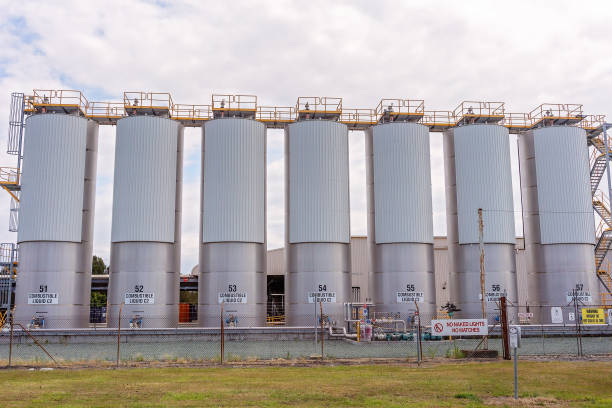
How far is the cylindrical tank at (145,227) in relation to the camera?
43.9 metres

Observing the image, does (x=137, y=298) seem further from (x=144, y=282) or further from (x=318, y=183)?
(x=318, y=183)

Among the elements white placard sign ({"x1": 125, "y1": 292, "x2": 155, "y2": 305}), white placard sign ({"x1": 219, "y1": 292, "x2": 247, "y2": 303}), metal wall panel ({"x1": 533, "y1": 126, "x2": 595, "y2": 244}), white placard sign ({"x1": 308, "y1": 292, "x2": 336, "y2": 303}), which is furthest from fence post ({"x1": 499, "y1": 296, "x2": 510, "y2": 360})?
white placard sign ({"x1": 125, "y1": 292, "x2": 155, "y2": 305})

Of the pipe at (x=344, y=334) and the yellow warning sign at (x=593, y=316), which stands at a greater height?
the yellow warning sign at (x=593, y=316)

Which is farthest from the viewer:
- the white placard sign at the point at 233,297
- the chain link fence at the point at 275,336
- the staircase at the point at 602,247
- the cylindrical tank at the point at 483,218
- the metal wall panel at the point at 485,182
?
the staircase at the point at 602,247

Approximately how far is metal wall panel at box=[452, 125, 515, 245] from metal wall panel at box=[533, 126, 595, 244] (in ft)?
10.00

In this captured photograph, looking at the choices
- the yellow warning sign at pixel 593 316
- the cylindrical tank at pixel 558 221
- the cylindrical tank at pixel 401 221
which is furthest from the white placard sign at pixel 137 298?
the cylindrical tank at pixel 558 221

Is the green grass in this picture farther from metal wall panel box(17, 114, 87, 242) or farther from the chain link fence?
metal wall panel box(17, 114, 87, 242)

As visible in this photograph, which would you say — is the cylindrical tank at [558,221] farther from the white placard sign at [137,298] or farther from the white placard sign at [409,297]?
the white placard sign at [137,298]

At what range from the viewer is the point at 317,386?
55.3 feet

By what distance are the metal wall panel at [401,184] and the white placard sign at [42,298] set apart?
24.8 meters

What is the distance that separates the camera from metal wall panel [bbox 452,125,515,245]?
157 feet

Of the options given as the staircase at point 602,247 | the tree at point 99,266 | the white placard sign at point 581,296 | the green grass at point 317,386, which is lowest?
the green grass at point 317,386

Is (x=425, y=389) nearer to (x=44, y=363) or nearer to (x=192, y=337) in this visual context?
(x=44, y=363)

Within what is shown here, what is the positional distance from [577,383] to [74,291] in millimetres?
37186
